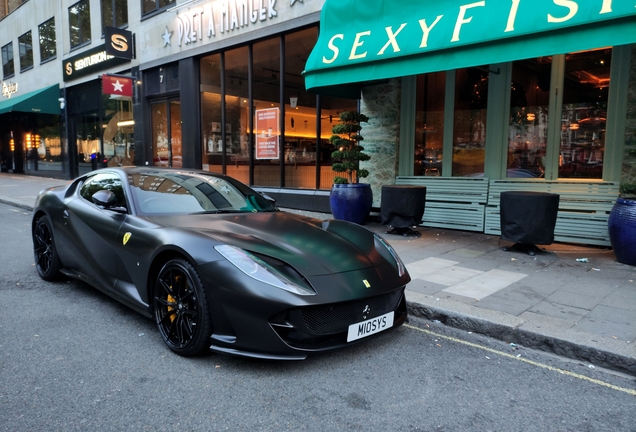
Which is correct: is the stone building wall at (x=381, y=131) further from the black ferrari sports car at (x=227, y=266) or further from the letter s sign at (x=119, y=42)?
the letter s sign at (x=119, y=42)

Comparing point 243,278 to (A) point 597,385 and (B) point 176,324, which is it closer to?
A: (B) point 176,324

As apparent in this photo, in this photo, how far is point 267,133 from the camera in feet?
39.7

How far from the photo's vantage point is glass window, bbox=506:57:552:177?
25.1 feet

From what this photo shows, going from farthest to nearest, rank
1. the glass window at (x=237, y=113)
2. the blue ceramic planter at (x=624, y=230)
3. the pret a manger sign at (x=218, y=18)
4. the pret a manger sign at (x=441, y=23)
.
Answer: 1. the glass window at (x=237, y=113)
2. the pret a manger sign at (x=218, y=18)
3. the blue ceramic planter at (x=624, y=230)
4. the pret a manger sign at (x=441, y=23)

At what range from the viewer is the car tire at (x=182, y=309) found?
310 cm

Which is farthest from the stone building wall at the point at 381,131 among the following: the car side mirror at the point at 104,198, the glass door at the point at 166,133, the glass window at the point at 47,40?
the glass window at the point at 47,40

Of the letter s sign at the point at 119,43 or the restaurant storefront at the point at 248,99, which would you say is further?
the letter s sign at the point at 119,43

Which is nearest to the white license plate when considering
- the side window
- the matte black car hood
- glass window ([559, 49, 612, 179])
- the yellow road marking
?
the matte black car hood

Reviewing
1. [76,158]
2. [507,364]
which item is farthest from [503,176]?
[76,158]

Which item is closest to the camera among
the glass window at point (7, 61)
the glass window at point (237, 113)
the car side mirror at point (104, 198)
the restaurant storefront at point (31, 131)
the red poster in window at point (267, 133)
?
the car side mirror at point (104, 198)

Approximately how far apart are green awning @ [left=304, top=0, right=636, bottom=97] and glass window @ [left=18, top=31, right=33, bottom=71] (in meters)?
22.4

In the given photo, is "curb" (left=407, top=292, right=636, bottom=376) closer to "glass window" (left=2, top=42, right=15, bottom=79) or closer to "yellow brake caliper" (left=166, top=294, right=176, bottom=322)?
"yellow brake caliper" (left=166, top=294, right=176, bottom=322)

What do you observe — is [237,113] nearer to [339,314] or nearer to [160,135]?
[160,135]

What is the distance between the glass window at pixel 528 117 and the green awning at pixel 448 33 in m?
2.33
